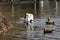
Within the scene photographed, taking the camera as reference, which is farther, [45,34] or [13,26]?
[13,26]

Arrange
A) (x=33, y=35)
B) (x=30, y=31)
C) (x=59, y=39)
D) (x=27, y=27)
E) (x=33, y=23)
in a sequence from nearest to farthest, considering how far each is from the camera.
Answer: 1. (x=59, y=39)
2. (x=33, y=35)
3. (x=30, y=31)
4. (x=27, y=27)
5. (x=33, y=23)

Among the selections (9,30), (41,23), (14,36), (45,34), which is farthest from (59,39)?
(41,23)

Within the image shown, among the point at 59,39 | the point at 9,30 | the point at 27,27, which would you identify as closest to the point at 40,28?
the point at 27,27

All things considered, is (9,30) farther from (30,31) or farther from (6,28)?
(30,31)

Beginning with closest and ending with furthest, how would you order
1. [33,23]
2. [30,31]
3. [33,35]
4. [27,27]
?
[33,35] → [30,31] → [27,27] → [33,23]

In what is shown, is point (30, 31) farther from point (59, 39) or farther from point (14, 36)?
point (59, 39)

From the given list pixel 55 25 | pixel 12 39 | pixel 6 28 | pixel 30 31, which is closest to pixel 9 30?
pixel 6 28

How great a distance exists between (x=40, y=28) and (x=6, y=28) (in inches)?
63.2

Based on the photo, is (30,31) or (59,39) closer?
(59,39)

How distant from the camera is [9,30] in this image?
1225 centimetres

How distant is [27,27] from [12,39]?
261 centimetres

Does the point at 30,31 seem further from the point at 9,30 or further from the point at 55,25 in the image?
the point at 55,25

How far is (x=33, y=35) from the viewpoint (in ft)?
37.0

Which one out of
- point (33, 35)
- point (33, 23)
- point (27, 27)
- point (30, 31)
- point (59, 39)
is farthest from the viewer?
point (33, 23)
